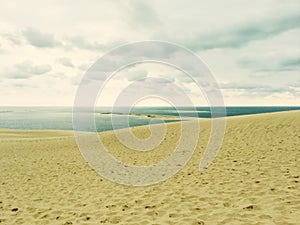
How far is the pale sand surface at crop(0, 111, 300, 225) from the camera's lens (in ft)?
24.5

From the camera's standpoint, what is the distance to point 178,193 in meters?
9.69

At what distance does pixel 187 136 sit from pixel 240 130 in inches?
186

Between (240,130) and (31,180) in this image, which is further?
(240,130)

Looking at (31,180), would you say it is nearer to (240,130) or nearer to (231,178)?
(231,178)

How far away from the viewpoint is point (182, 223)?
7039 mm

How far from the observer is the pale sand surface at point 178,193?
24.5ft

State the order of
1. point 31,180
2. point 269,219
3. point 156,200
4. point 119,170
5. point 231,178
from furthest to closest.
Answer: point 119,170 → point 31,180 → point 231,178 → point 156,200 → point 269,219

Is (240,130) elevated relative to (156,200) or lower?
elevated

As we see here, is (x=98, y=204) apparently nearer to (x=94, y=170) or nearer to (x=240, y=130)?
(x=94, y=170)

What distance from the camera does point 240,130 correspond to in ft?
72.2

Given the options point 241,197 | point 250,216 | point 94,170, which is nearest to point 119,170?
point 94,170

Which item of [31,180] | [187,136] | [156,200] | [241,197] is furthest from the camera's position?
[187,136]

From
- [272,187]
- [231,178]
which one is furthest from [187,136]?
[272,187]

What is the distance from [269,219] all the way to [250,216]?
0.48 meters
